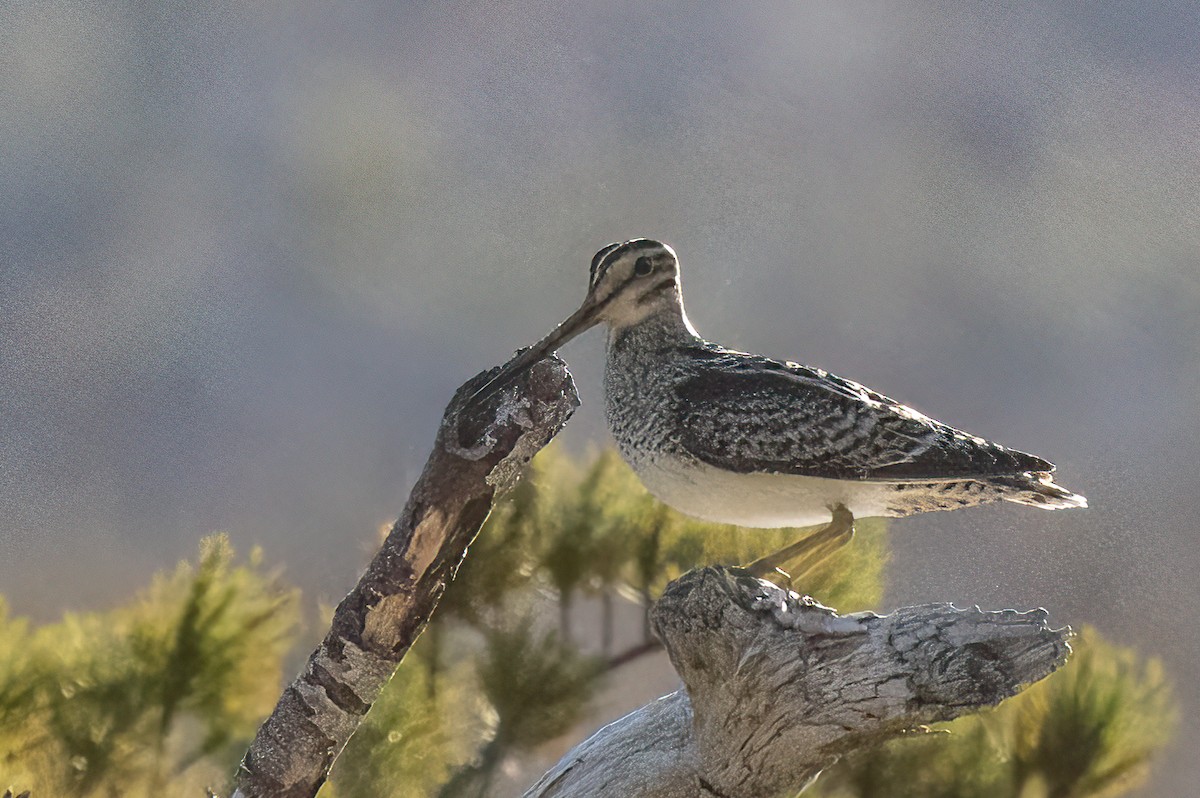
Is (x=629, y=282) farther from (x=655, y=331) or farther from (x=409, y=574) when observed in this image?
(x=409, y=574)

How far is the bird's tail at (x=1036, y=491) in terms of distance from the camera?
1.56m

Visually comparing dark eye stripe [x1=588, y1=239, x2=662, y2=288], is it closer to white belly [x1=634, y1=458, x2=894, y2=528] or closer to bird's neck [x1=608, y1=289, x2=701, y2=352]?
bird's neck [x1=608, y1=289, x2=701, y2=352]

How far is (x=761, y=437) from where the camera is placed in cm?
160

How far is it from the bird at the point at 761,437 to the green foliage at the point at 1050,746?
92 centimetres

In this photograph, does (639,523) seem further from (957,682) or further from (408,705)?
(957,682)

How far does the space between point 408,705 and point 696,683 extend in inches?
44.4

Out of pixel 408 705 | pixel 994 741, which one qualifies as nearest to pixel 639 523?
pixel 408 705

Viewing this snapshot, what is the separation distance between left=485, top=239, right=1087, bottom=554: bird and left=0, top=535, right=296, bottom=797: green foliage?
3.67 feet

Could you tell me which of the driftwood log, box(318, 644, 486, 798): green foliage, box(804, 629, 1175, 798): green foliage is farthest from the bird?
box(318, 644, 486, 798): green foliage

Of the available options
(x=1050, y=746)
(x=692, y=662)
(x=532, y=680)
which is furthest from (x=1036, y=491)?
(x=532, y=680)

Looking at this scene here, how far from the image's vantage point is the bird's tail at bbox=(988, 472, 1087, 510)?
1563mm

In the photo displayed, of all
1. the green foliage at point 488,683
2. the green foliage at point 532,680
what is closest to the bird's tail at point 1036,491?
the green foliage at point 488,683

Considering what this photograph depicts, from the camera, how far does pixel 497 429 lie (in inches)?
62.6

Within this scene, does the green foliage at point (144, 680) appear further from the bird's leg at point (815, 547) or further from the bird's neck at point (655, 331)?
the bird's leg at point (815, 547)
